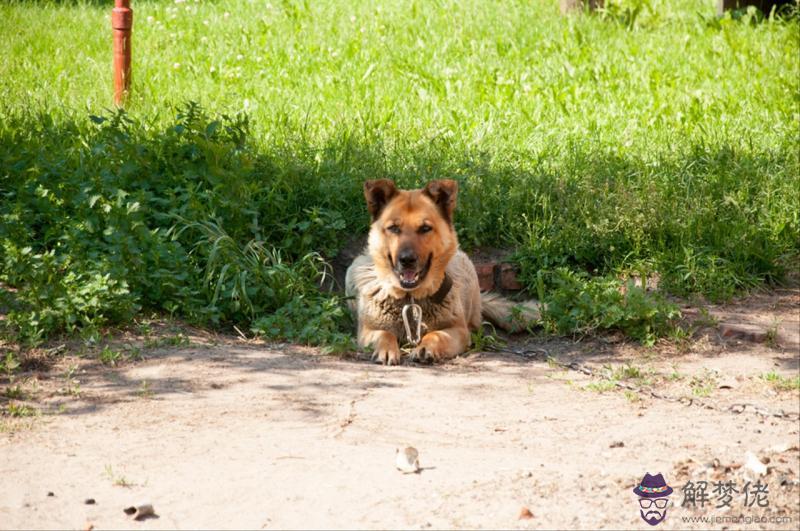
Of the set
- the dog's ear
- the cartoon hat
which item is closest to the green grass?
the dog's ear

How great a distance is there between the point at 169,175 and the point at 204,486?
4068mm

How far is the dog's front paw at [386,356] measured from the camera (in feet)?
22.0

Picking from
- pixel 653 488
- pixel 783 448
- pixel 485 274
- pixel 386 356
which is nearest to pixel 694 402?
pixel 783 448

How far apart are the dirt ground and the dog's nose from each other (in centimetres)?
73

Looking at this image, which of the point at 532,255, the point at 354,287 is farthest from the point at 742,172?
the point at 354,287

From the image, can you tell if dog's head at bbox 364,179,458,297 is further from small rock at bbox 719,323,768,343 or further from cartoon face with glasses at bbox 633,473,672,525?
cartoon face with glasses at bbox 633,473,672,525

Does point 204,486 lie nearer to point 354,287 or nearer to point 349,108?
point 354,287

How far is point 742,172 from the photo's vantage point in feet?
28.5

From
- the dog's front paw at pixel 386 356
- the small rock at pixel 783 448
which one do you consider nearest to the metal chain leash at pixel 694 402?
the small rock at pixel 783 448

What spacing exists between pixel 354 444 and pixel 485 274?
3.69 m

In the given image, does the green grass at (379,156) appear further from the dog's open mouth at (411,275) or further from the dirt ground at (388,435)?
the dirt ground at (388,435)

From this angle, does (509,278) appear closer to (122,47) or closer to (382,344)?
(382,344)

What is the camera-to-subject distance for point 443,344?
689cm

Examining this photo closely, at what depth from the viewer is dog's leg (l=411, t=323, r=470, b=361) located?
6.80m
